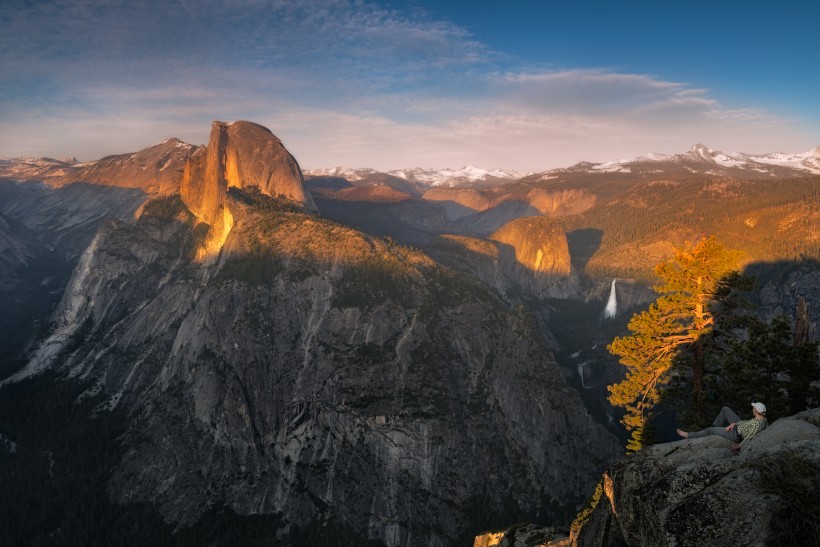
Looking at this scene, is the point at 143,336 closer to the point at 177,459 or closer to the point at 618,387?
the point at 177,459

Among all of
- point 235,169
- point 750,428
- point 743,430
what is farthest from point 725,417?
point 235,169

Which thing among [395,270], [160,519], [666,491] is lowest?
[160,519]

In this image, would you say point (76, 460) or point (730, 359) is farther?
point (76, 460)

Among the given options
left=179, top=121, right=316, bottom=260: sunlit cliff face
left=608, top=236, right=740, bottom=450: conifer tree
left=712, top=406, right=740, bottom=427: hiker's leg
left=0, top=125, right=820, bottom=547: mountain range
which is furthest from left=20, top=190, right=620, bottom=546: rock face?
left=712, top=406, right=740, bottom=427: hiker's leg

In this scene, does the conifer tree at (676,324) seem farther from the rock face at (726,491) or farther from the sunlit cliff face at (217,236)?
the sunlit cliff face at (217,236)

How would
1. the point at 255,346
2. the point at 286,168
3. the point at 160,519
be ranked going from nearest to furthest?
the point at 160,519 → the point at 255,346 → the point at 286,168

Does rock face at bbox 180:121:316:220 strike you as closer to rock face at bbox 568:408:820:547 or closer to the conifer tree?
the conifer tree

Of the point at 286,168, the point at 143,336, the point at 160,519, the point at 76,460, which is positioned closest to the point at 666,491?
the point at 160,519
